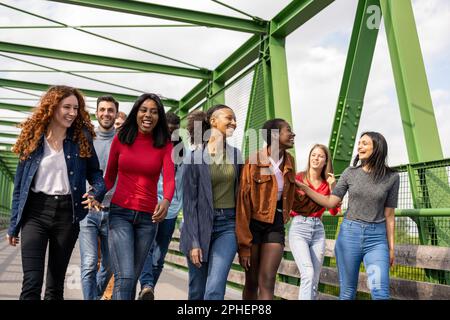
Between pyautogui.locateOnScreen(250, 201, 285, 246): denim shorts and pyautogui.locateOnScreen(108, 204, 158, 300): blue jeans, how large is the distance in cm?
75

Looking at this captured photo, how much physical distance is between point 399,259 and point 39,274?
2.98 metres

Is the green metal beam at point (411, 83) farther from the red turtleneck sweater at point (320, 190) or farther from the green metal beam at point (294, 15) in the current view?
the green metal beam at point (294, 15)

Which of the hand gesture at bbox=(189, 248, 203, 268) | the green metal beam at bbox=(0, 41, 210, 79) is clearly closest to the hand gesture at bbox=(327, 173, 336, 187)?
the hand gesture at bbox=(189, 248, 203, 268)

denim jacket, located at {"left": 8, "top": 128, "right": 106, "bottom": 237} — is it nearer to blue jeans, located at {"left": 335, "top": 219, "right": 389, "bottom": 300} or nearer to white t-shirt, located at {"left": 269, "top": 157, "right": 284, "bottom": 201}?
white t-shirt, located at {"left": 269, "top": 157, "right": 284, "bottom": 201}

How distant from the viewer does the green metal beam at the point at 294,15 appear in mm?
7988

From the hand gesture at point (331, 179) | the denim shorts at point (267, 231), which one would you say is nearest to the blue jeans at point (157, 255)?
the hand gesture at point (331, 179)

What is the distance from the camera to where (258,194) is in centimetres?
421

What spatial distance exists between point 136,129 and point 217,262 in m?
1.07

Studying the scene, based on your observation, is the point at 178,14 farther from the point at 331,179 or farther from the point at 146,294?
the point at 331,179

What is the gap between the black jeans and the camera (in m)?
3.50

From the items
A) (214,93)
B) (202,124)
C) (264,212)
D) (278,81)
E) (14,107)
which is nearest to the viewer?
(264,212)

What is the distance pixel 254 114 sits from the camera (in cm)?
973

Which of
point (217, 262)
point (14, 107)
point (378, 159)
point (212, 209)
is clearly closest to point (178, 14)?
point (378, 159)

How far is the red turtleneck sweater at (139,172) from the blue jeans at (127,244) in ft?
0.20
